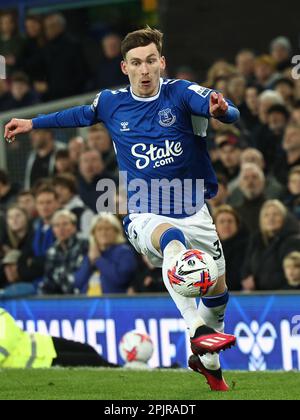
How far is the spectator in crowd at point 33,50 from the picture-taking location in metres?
20.2

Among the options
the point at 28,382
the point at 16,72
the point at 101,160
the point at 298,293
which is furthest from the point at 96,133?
the point at 28,382

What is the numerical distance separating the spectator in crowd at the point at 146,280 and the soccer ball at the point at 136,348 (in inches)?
63.6

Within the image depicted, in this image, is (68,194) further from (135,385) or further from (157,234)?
(157,234)

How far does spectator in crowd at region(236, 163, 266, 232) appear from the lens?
14.8m

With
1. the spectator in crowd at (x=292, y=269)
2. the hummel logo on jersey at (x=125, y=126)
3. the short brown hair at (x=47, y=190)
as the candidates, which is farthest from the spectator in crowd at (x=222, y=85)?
the hummel logo on jersey at (x=125, y=126)

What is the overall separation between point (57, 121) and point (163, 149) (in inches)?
40.5

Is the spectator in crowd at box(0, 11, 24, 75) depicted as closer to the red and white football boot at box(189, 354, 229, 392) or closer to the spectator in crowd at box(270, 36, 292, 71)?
the spectator in crowd at box(270, 36, 292, 71)

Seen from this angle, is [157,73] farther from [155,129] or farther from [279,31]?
[279,31]

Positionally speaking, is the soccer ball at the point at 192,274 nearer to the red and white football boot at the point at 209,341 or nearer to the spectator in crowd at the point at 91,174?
the red and white football boot at the point at 209,341

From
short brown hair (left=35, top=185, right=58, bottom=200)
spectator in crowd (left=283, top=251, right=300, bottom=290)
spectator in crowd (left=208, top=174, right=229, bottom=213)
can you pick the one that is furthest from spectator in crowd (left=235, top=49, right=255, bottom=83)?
spectator in crowd (left=283, top=251, right=300, bottom=290)

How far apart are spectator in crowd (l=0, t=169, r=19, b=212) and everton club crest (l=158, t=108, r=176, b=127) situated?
8551mm

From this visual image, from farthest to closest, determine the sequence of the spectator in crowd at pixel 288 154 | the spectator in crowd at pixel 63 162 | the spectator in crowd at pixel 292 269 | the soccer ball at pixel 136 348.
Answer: the spectator in crowd at pixel 63 162, the spectator in crowd at pixel 288 154, the spectator in crowd at pixel 292 269, the soccer ball at pixel 136 348

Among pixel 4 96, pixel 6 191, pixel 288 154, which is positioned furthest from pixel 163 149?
pixel 4 96
